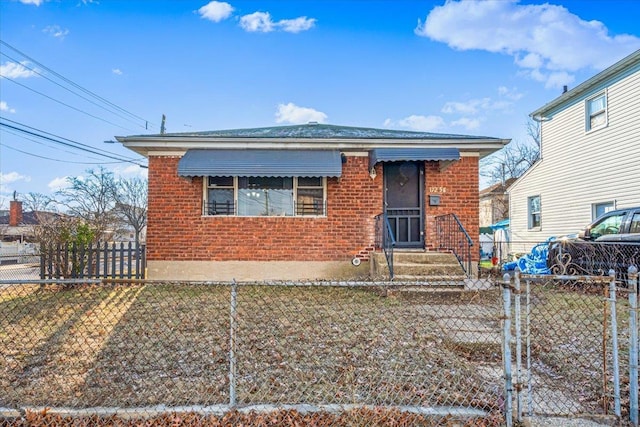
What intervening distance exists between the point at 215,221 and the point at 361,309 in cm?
458

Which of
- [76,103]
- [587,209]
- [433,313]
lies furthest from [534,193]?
[76,103]

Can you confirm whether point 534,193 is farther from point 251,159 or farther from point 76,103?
point 76,103

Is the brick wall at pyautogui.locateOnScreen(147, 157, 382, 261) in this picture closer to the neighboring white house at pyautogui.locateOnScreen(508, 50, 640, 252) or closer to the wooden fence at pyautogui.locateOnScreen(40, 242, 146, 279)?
the wooden fence at pyautogui.locateOnScreen(40, 242, 146, 279)

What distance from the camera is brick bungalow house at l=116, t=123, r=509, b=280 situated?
356 inches

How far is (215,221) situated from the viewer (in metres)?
9.20

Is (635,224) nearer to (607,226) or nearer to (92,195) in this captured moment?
(607,226)

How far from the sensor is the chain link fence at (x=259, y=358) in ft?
9.32

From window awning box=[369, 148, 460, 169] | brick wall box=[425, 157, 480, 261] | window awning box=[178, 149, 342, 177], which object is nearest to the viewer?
window awning box=[178, 149, 342, 177]

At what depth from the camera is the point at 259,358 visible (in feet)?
13.3

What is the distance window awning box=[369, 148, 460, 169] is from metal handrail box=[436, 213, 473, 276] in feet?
4.67

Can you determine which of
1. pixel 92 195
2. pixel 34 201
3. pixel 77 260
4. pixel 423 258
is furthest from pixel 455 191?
pixel 34 201

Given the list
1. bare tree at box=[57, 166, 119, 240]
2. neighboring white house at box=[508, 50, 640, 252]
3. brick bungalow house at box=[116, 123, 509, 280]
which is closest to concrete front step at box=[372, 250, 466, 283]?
brick bungalow house at box=[116, 123, 509, 280]

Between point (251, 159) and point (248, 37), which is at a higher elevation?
point (248, 37)

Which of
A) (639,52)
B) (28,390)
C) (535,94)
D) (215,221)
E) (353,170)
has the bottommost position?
(28,390)
